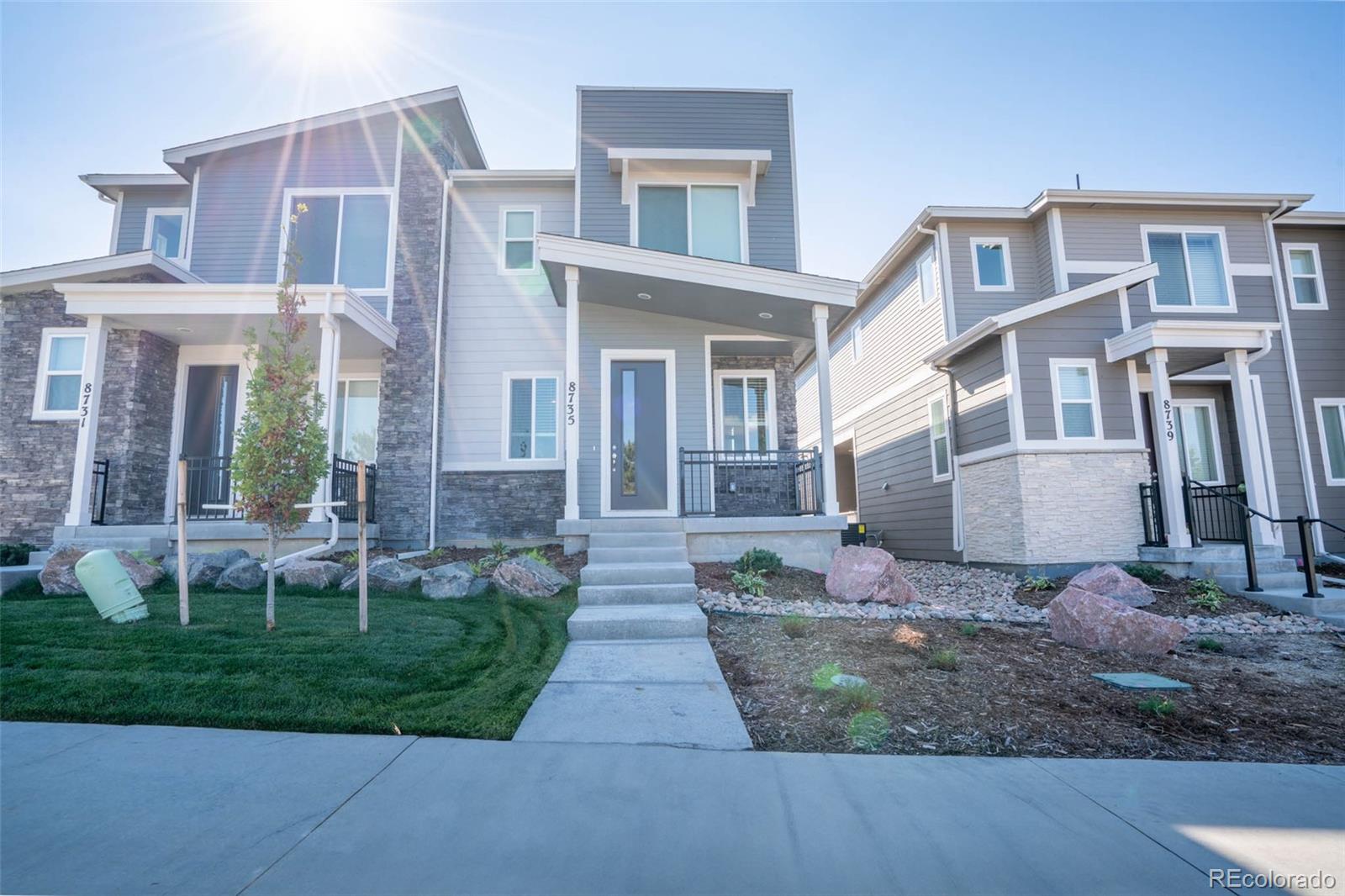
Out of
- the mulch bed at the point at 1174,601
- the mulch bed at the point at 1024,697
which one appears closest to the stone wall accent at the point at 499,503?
the mulch bed at the point at 1024,697

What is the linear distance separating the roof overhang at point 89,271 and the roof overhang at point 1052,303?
12430 mm

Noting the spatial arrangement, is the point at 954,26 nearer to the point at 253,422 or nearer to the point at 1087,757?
the point at 1087,757

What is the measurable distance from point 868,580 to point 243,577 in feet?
21.7

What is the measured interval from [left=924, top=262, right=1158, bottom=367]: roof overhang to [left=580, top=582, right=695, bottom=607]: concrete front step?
6.80 meters

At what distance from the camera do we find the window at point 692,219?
10570 mm

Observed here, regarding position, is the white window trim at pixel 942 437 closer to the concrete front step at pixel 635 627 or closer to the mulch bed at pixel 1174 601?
the mulch bed at pixel 1174 601

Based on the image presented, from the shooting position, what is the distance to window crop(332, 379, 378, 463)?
10.2m

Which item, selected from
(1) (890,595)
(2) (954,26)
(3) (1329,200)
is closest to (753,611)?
(1) (890,595)

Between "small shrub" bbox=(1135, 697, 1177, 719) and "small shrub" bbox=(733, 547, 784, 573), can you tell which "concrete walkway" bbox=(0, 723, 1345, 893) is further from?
"small shrub" bbox=(733, 547, 784, 573)

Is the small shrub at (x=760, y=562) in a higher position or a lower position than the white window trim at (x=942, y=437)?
lower

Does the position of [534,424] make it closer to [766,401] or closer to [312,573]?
[766,401]

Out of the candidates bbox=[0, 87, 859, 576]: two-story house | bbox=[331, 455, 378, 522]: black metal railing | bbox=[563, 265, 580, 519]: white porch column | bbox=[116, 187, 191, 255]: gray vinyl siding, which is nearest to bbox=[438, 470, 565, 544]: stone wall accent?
→ bbox=[0, 87, 859, 576]: two-story house

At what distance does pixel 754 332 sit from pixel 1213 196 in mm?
9004

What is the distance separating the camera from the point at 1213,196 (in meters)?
11.7
